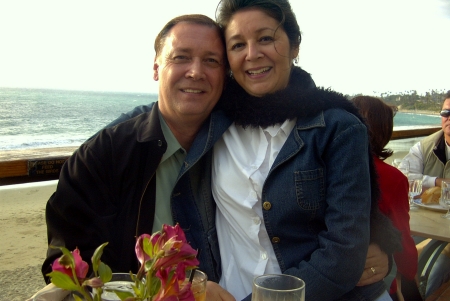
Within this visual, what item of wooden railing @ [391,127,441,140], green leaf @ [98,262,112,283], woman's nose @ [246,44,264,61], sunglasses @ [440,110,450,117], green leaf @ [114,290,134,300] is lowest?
wooden railing @ [391,127,441,140]

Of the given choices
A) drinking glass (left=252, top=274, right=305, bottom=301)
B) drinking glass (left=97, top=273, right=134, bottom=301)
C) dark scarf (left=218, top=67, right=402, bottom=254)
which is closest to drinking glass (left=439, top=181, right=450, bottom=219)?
dark scarf (left=218, top=67, right=402, bottom=254)

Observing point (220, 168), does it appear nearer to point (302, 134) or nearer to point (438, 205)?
point (302, 134)

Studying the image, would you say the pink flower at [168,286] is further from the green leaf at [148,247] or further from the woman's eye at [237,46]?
the woman's eye at [237,46]

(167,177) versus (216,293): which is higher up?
(167,177)

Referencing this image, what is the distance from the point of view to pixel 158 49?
210 centimetres

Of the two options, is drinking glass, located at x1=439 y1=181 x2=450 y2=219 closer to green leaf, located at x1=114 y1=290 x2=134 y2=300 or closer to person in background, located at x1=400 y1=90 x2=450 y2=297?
person in background, located at x1=400 y1=90 x2=450 y2=297

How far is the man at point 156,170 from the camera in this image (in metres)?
1.73

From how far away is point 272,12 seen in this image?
72.8 inches

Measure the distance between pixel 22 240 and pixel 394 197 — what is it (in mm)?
5250

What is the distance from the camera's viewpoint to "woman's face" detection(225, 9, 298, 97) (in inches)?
72.9

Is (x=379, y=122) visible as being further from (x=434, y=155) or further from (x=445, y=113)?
(x=445, y=113)

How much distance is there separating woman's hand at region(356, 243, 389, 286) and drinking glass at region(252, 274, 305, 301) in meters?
0.78

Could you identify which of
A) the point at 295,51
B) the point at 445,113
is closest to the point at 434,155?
the point at 445,113

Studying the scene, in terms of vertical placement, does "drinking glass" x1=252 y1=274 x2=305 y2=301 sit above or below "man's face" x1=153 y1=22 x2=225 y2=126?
below
